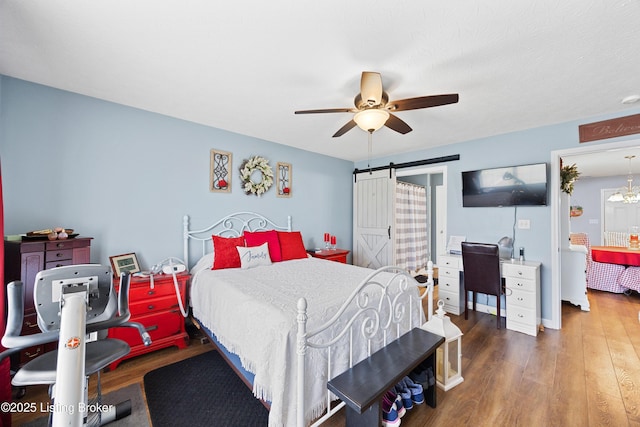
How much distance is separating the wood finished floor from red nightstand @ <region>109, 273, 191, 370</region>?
0.41ft

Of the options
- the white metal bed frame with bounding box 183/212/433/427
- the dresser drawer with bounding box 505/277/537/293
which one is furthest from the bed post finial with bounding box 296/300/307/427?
the dresser drawer with bounding box 505/277/537/293

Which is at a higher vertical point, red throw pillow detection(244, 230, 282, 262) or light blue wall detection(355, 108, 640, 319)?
light blue wall detection(355, 108, 640, 319)

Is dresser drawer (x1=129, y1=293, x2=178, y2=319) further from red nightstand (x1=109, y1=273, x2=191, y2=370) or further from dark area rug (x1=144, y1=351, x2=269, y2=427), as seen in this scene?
dark area rug (x1=144, y1=351, x2=269, y2=427)

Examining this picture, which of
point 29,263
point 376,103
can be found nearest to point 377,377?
point 376,103

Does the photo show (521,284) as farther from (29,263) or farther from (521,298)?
(29,263)

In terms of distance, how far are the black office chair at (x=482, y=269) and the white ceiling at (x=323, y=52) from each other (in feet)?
5.22


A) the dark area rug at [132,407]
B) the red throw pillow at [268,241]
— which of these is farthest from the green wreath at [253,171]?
the dark area rug at [132,407]

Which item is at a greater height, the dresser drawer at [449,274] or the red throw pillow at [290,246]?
the red throw pillow at [290,246]

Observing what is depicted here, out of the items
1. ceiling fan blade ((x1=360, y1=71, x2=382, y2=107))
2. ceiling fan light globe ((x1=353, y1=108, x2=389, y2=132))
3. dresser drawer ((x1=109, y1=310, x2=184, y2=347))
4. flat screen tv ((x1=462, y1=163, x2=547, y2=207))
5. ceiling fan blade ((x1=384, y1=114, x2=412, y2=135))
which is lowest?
dresser drawer ((x1=109, y1=310, x2=184, y2=347))

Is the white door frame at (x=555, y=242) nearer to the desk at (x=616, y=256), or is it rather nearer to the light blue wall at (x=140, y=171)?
the light blue wall at (x=140, y=171)

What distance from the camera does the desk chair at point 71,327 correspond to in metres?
0.85

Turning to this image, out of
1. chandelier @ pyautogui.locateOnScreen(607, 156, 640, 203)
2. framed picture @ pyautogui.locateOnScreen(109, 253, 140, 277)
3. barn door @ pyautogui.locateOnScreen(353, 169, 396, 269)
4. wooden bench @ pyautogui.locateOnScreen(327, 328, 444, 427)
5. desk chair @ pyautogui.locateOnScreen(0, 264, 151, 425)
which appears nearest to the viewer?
desk chair @ pyautogui.locateOnScreen(0, 264, 151, 425)

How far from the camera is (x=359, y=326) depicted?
1.76m

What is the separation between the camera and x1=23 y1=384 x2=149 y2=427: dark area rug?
1.66 metres
